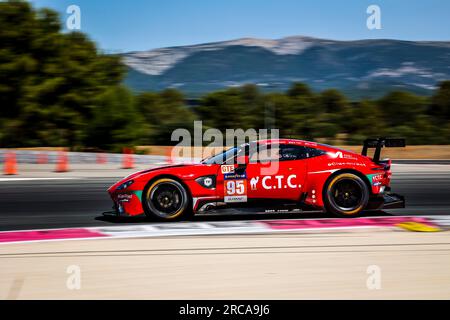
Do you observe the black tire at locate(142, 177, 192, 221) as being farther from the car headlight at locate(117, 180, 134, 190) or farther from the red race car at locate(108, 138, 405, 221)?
the car headlight at locate(117, 180, 134, 190)

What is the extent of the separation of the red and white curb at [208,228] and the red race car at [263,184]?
276mm

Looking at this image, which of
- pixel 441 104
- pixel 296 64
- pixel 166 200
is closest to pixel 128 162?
pixel 166 200

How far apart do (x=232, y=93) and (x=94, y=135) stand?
20932 mm

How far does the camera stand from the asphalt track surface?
946 centimetres

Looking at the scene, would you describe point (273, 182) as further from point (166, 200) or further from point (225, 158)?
point (166, 200)

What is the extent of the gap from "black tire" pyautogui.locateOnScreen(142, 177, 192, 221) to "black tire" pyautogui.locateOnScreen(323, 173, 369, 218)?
6.74 feet

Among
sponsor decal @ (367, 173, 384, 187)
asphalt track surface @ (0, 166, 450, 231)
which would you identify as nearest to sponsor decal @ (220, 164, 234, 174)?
asphalt track surface @ (0, 166, 450, 231)

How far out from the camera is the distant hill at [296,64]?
15788cm

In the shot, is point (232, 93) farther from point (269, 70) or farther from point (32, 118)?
point (269, 70)

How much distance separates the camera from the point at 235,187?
29.7ft

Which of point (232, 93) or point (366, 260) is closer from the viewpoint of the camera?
point (366, 260)

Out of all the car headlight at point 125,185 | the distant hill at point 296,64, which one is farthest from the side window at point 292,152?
the distant hill at point 296,64
